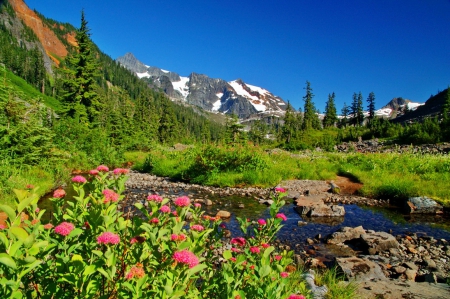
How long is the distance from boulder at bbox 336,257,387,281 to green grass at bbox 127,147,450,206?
8.36m

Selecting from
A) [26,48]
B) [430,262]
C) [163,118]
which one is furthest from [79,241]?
[26,48]

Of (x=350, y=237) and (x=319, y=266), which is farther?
(x=350, y=237)

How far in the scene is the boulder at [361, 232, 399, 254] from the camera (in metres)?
6.59

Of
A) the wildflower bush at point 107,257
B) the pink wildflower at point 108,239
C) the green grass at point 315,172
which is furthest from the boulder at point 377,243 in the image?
the pink wildflower at point 108,239

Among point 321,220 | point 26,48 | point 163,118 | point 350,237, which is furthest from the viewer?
point 26,48

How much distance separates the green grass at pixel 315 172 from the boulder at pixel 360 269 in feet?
27.4

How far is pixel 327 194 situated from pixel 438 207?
164 inches

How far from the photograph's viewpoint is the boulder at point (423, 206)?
10297mm

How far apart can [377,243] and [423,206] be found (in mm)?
5291

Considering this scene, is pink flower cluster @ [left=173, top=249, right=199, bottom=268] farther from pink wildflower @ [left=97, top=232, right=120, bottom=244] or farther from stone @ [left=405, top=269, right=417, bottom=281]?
stone @ [left=405, top=269, right=417, bottom=281]

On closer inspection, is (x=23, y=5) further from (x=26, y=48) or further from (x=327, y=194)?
(x=327, y=194)

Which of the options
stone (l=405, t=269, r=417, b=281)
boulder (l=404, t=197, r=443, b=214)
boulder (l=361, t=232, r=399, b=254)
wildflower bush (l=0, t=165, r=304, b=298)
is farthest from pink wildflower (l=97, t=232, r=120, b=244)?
boulder (l=404, t=197, r=443, b=214)

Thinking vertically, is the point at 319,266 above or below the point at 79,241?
below

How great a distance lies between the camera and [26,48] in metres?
132
